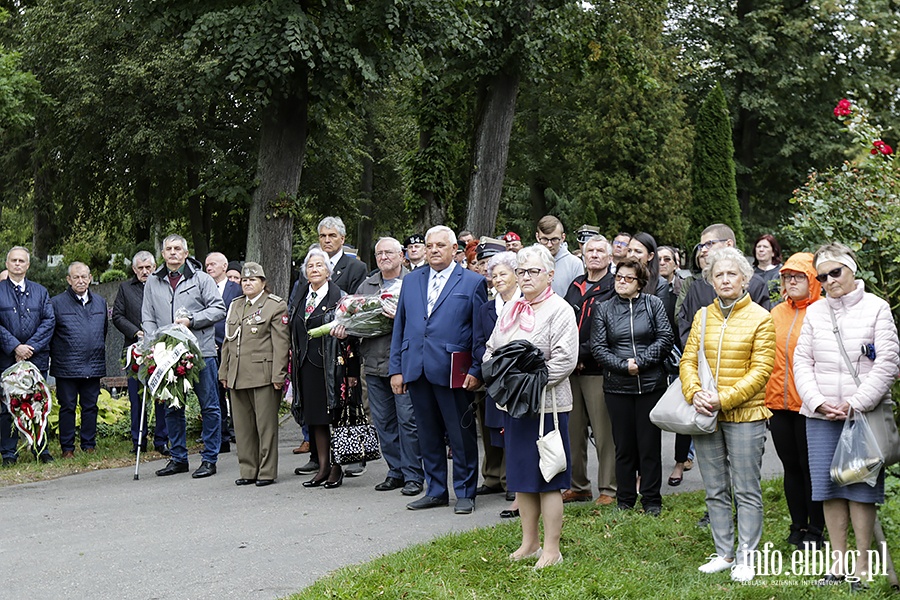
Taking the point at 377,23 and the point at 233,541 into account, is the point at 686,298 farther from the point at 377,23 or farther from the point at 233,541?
the point at 377,23

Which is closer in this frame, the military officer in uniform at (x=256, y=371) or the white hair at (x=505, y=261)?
the white hair at (x=505, y=261)

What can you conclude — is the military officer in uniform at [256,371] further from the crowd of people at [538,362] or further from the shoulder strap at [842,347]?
the shoulder strap at [842,347]

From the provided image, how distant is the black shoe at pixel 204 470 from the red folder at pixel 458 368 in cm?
337

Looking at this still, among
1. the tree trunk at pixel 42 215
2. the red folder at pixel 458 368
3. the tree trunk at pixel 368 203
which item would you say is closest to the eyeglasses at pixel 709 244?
the red folder at pixel 458 368

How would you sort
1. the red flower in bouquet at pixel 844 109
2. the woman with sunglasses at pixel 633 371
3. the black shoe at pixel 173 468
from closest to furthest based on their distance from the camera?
the woman with sunglasses at pixel 633 371, the red flower in bouquet at pixel 844 109, the black shoe at pixel 173 468

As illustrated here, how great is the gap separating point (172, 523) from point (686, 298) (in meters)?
4.53

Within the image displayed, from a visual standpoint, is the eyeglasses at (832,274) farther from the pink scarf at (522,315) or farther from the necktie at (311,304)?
the necktie at (311,304)

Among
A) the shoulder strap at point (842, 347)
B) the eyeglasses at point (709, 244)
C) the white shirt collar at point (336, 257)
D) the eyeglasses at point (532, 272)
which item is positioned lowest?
the shoulder strap at point (842, 347)

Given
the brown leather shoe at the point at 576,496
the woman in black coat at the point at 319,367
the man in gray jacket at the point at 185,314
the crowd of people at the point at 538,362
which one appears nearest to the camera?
the crowd of people at the point at 538,362

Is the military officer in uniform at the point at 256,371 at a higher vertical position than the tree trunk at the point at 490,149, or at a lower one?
lower

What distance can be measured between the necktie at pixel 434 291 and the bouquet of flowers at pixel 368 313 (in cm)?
65

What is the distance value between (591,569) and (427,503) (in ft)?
8.15

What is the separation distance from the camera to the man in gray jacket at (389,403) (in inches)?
360

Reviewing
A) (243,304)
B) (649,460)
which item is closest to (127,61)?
(243,304)
